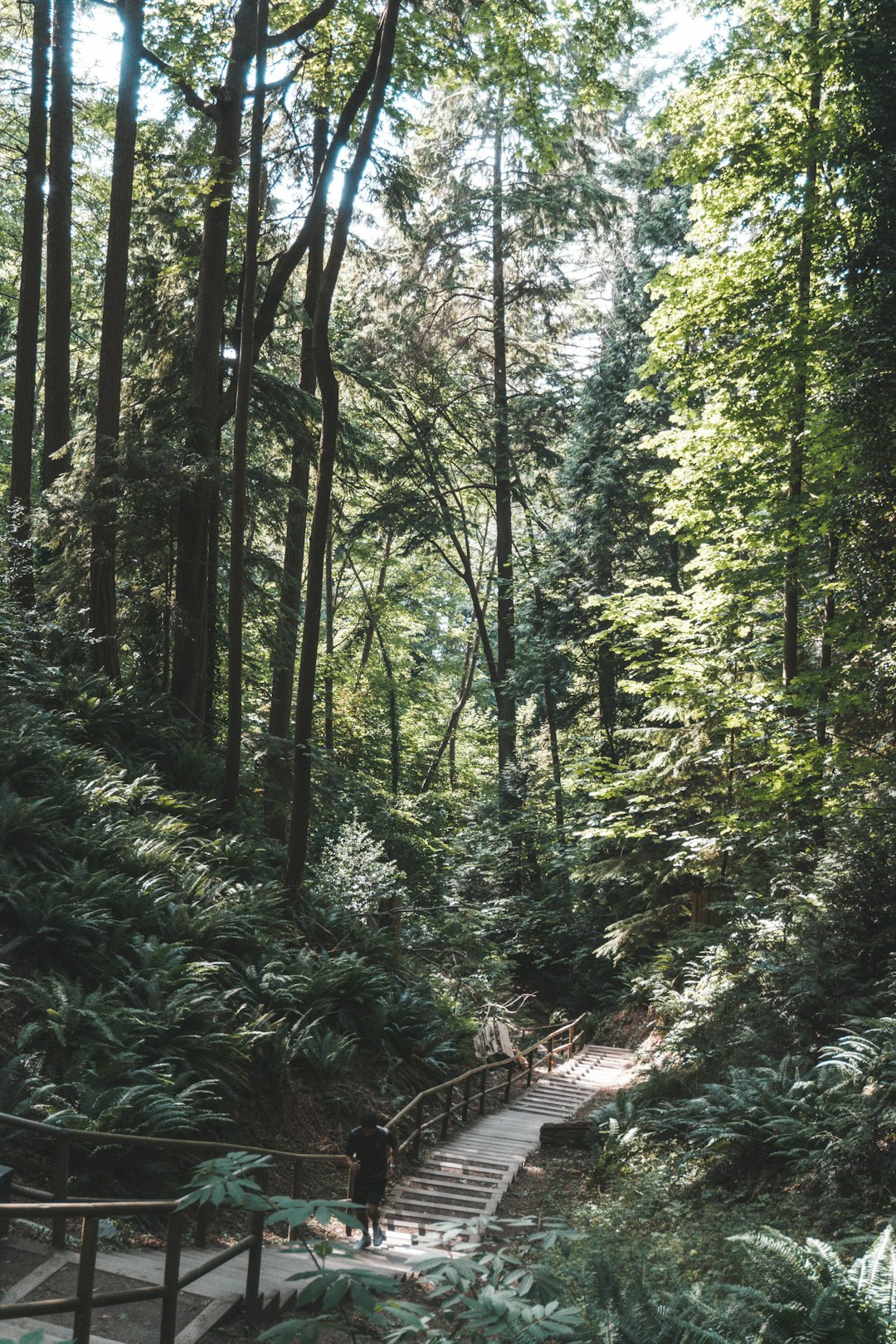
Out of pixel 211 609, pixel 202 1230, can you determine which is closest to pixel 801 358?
pixel 211 609

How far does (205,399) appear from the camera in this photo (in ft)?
45.9

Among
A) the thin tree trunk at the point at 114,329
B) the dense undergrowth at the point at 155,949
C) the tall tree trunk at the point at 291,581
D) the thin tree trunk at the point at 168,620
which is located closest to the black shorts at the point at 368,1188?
the dense undergrowth at the point at 155,949

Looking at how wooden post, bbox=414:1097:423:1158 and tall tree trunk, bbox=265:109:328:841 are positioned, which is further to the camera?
tall tree trunk, bbox=265:109:328:841

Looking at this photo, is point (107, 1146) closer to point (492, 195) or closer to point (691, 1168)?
point (691, 1168)

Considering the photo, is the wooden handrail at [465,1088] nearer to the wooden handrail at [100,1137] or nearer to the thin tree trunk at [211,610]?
the wooden handrail at [100,1137]

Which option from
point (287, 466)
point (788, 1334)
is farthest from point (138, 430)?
point (788, 1334)

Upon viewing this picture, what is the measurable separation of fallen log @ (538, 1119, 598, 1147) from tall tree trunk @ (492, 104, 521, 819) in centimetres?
1342

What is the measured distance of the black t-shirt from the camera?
7.77 m

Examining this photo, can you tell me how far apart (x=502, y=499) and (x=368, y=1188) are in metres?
19.8

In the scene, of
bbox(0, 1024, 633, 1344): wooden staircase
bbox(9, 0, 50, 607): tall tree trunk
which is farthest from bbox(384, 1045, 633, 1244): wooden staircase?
bbox(9, 0, 50, 607): tall tree trunk

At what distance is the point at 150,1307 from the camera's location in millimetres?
4965

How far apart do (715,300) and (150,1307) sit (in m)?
12.7

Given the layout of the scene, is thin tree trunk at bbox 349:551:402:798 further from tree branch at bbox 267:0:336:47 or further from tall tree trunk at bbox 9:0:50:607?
tree branch at bbox 267:0:336:47

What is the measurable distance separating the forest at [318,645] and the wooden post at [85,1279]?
5.68 feet
